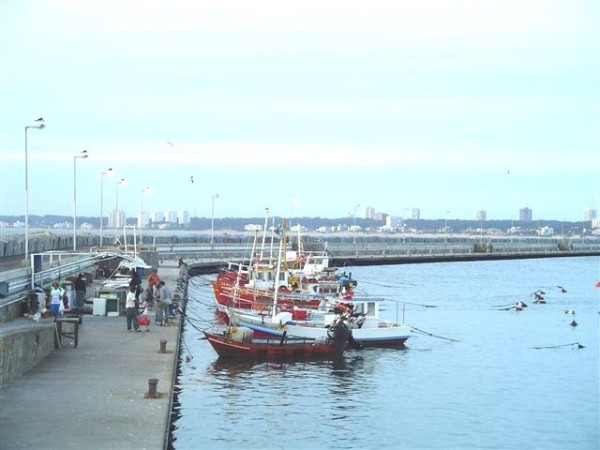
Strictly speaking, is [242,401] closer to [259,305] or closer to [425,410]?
[425,410]

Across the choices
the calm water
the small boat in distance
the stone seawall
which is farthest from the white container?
the stone seawall

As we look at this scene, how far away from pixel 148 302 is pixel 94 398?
21.6 m

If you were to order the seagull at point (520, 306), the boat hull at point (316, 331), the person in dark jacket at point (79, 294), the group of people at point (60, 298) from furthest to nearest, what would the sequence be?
the seagull at point (520, 306)
the boat hull at point (316, 331)
the person in dark jacket at point (79, 294)
the group of people at point (60, 298)

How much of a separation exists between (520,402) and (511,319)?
3306 centimetres

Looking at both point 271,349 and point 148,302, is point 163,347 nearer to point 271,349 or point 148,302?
point 271,349

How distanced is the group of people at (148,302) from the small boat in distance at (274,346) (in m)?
1.98

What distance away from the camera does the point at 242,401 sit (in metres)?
33.3

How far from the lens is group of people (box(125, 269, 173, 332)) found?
37719 mm

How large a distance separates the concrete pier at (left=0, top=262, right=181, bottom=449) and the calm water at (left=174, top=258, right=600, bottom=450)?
6.71 ft

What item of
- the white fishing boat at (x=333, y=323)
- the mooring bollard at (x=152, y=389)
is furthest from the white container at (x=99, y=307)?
the mooring bollard at (x=152, y=389)

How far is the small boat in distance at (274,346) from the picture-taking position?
41469mm

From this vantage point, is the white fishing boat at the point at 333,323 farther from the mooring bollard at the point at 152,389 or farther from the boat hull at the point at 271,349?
the mooring bollard at the point at 152,389

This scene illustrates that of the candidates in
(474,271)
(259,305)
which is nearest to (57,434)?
(259,305)

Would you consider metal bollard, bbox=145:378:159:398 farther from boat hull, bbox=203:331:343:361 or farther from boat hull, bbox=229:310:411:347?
boat hull, bbox=229:310:411:347
